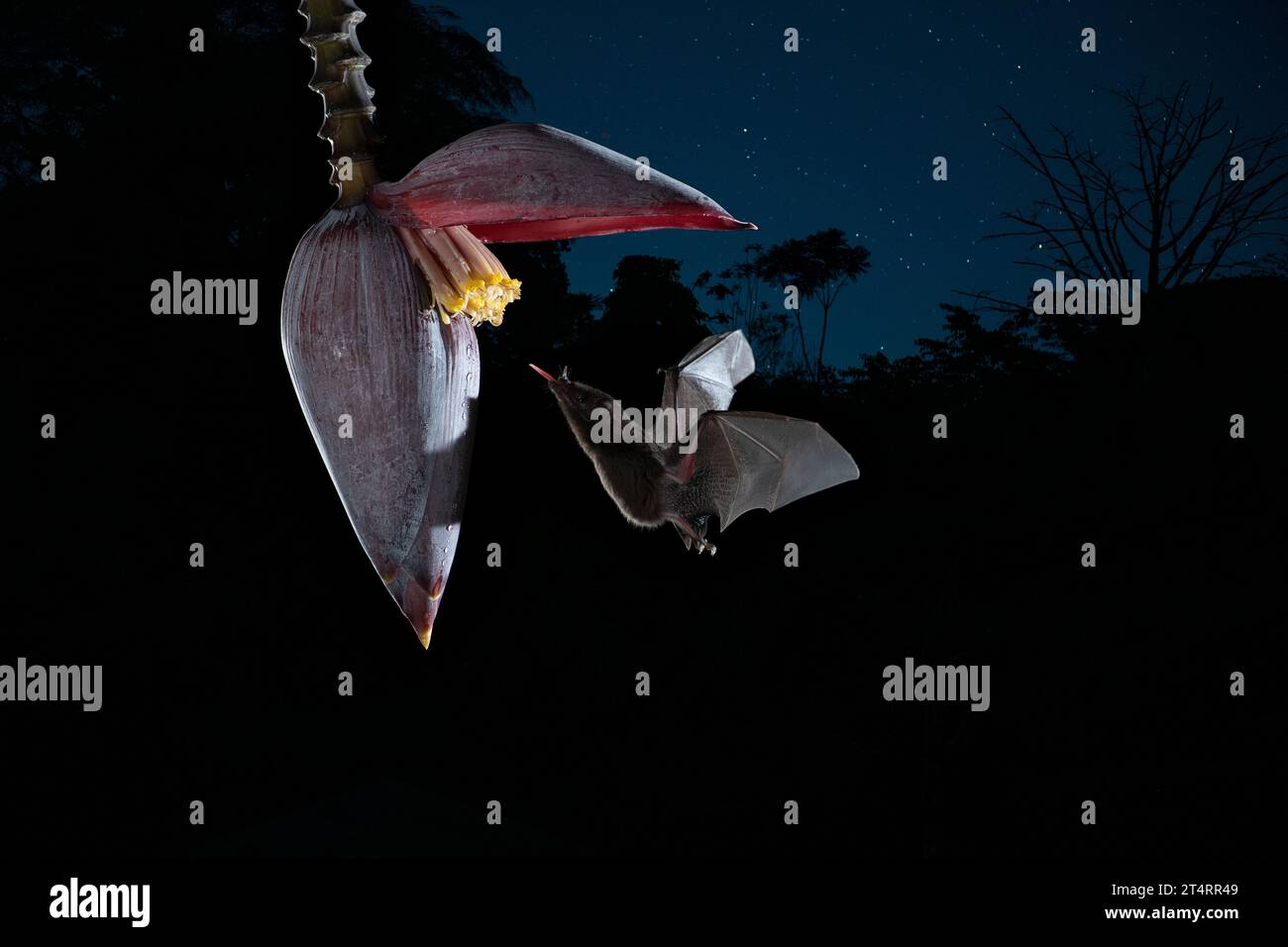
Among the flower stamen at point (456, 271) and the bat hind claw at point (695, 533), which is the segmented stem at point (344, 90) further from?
the bat hind claw at point (695, 533)

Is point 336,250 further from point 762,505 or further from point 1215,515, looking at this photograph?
point 1215,515

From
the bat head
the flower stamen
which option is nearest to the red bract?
the flower stamen

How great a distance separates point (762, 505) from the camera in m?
1.01

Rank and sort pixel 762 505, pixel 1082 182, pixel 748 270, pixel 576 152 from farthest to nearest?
pixel 1082 182
pixel 748 270
pixel 762 505
pixel 576 152

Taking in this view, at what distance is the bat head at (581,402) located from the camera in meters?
1.00

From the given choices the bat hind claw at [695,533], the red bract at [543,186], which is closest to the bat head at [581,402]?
the bat hind claw at [695,533]

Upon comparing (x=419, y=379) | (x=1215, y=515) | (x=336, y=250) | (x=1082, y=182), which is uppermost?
(x=1082, y=182)

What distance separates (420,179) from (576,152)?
0.41ft

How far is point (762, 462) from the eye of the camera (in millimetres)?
990

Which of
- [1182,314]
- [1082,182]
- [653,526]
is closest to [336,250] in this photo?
[653,526]

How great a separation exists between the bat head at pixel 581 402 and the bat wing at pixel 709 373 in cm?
8

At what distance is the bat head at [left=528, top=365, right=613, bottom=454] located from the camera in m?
1.00

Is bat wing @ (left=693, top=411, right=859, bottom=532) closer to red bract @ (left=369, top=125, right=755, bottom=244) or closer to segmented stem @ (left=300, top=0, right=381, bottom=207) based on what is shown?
red bract @ (left=369, top=125, right=755, bottom=244)

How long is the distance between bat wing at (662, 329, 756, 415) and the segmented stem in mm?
344
